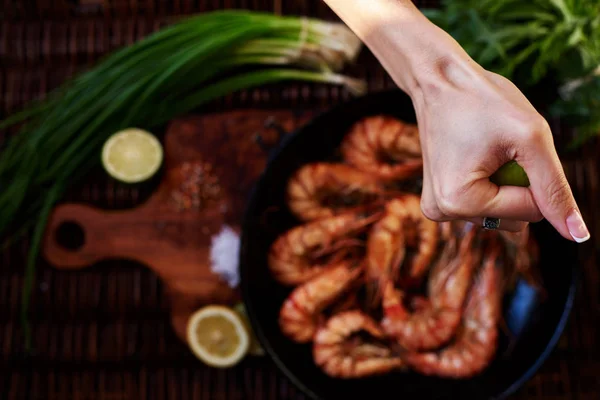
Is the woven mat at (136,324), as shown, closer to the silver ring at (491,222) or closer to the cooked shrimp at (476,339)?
the cooked shrimp at (476,339)

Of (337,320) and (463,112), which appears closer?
(463,112)

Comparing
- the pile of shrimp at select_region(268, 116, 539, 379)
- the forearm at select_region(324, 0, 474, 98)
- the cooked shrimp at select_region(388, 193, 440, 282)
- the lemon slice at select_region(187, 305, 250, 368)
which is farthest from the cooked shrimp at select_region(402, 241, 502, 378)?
the forearm at select_region(324, 0, 474, 98)

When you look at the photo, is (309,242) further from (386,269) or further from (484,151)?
(484,151)

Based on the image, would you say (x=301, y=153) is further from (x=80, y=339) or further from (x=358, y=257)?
(x=80, y=339)

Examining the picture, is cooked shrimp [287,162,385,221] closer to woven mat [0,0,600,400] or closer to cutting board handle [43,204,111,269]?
woven mat [0,0,600,400]

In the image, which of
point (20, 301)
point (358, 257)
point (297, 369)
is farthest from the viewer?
point (20, 301)

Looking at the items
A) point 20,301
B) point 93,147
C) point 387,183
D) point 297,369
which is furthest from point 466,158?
point 20,301
